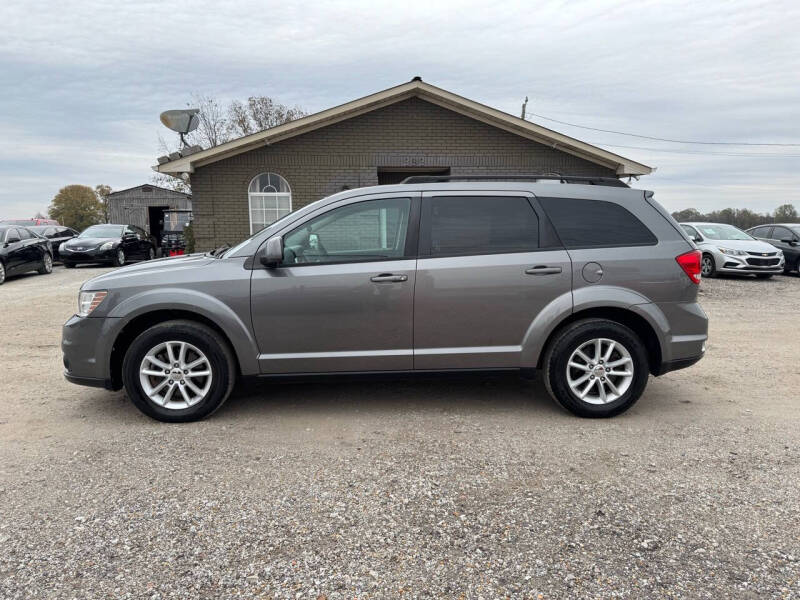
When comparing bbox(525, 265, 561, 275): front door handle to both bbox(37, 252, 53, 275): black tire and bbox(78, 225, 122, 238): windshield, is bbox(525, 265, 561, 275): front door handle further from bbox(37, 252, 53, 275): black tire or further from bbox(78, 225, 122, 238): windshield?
bbox(78, 225, 122, 238): windshield

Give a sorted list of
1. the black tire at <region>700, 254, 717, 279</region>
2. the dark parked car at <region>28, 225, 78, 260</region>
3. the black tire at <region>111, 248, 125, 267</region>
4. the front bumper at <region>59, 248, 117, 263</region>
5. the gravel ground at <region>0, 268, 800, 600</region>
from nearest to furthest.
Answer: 1. the gravel ground at <region>0, 268, 800, 600</region>
2. the black tire at <region>700, 254, 717, 279</region>
3. the front bumper at <region>59, 248, 117, 263</region>
4. the black tire at <region>111, 248, 125, 267</region>
5. the dark parked car at <region>28, 225, 78, 260</region>

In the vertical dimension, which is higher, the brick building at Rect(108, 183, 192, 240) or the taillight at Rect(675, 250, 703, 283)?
the brick building at Rect(108, 183, 192, 240)

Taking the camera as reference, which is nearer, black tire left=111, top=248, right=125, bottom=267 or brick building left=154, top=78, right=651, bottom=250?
brick building left=154, top=78, right=651, bottom=250

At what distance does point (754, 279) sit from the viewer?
14.7 meters

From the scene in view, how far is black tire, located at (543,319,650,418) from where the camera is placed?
4113mm

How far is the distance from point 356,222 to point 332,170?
942 cm

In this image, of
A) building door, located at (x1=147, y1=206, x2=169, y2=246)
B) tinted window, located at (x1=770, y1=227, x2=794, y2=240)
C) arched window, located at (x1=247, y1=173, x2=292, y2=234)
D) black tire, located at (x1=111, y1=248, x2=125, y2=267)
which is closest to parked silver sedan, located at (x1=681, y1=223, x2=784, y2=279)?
tinted window, located at (x1=770, y1=227, x2=794, y2=240)

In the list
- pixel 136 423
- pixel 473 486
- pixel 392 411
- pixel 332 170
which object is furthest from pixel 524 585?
pixel 332 170

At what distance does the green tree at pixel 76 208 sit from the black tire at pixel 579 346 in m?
84.3

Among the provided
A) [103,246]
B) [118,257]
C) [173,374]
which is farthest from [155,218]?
[173,374]

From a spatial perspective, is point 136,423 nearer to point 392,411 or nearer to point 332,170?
point 392,411

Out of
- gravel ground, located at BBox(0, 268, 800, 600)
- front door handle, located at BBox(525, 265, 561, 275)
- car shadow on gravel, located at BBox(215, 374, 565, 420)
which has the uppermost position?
front door handle, located at BBox(525, 265, 561, 275)

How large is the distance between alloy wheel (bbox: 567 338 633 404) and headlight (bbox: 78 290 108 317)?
356 centimetres

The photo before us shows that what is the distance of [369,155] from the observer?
13133 mm
